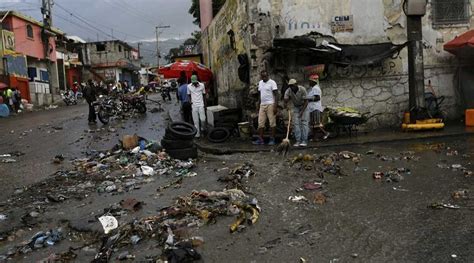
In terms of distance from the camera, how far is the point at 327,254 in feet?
16.8

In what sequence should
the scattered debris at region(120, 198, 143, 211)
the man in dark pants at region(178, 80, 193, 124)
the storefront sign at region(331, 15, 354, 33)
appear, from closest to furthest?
the scattered debris at region(120, 198, 143, 211), the storefront sign at region(331, 15, 354, 33), the man in dark pants at region(178, 80, 193, 124)

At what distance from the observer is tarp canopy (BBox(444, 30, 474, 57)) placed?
43.7 feet

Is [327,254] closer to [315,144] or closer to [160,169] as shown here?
[160,169]

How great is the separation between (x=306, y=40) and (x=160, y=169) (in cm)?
540

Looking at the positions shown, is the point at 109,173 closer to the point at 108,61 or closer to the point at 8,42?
the point at 8,42

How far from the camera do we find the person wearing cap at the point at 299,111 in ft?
39.0

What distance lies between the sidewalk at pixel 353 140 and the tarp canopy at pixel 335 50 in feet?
6.58

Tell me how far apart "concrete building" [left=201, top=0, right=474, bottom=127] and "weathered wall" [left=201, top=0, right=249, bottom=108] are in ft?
0.21

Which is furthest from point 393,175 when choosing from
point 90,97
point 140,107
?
point 140,107

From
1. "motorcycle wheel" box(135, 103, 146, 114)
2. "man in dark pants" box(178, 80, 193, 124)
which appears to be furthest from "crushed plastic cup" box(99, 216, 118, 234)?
"motorcycle wheel" box(135, 103, 146, 114)

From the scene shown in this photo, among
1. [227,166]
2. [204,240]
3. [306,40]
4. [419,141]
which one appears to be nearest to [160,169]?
[227,166]

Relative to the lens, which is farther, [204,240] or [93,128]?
[93,128]

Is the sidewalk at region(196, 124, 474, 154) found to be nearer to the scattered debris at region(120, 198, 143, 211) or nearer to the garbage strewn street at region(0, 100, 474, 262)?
the garbage strewn street at region(0, 100, 474, 262)

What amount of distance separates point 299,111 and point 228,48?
5653 mm
